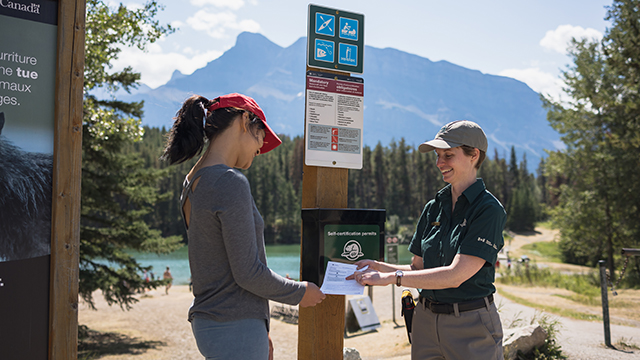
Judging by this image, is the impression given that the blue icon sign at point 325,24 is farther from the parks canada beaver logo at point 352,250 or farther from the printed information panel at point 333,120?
the parks canada beaver logo at point 352,250

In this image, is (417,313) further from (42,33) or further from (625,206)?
(625,206)

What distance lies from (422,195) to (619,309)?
3167 inches

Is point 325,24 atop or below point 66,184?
atop

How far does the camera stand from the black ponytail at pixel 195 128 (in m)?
1.99

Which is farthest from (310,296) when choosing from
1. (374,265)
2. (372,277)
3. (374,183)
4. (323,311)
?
(374,183)

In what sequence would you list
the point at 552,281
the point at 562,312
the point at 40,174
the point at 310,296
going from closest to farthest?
the point at 310,296
the point at 40,174
the point at 562,312
the point at 552,281

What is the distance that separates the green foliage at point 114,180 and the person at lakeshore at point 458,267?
8.26 meters

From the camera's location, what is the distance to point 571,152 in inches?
899

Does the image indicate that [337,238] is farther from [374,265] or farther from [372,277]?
[372,277]

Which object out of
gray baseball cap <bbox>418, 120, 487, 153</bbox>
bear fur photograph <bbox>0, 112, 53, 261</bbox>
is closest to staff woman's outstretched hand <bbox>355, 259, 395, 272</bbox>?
gray baseball cap <bbox>418, 120, 487, 153</bbox>

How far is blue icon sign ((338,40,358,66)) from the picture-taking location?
10.5 feet

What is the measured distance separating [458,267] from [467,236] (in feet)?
0.53

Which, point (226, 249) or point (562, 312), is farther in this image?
point (562, 312)

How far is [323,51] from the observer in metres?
3.13
